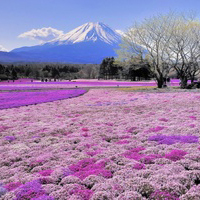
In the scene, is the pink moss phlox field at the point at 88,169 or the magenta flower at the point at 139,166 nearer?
the pink moss phlox field at the point at 88,169

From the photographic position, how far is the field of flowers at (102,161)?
6.43 metres

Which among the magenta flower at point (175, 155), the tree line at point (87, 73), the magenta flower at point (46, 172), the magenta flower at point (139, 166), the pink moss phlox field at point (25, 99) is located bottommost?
the magenta flower at point (46, 172)

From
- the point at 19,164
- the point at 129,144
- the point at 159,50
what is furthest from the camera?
the point at 159,50

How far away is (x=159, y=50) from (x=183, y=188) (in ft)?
137

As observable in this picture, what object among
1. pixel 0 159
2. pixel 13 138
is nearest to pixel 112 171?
pixel 0 159

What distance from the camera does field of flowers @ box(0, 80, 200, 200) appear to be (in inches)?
253

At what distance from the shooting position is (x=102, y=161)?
8828 mm

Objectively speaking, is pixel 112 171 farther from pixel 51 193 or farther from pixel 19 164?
pixel 19 164

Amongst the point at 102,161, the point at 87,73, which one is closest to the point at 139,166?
the point at 102,161

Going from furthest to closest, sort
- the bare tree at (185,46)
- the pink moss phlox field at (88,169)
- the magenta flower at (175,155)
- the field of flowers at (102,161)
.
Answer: the bare tree at (185,46), the magenta flower at (175,155), the pink moss phlox field at (88,169), the field of flowers at (102,161)

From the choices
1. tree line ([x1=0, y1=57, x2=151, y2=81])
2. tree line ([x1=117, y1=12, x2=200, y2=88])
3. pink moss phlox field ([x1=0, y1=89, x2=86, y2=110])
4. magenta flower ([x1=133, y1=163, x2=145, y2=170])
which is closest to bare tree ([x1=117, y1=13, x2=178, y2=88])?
tree line ([x1=117, y1=12, x2=200, y2=88])

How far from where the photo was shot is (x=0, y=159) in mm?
9680

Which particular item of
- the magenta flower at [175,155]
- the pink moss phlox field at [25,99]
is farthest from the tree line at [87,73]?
the magenta flower at [175,155]

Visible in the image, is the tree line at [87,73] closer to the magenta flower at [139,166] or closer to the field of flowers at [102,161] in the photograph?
the field of flowers at [102,161]
